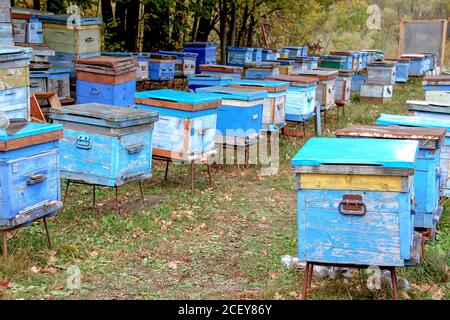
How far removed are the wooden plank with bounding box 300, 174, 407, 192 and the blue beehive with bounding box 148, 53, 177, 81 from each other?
10.2 meters

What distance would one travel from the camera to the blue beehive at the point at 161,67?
544 inches

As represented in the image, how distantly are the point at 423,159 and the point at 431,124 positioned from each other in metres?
0.92

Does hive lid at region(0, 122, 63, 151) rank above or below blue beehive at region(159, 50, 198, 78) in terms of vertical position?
below

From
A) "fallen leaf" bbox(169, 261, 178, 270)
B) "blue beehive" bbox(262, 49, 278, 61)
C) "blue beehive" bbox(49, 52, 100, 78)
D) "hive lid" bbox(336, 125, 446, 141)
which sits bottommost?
"fallen leaf" bbox(169, 261, 178, 270)

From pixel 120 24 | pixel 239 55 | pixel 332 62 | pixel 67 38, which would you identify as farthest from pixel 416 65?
pixel 67 38

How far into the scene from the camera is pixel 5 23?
8367mm

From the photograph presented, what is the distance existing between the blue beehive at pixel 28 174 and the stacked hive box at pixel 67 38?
18.2 feet

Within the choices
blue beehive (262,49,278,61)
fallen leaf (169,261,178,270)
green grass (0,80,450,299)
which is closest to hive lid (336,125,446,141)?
green grass (0,80,450,299)

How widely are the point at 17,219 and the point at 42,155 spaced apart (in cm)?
54

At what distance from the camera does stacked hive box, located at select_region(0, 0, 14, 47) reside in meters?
8.30

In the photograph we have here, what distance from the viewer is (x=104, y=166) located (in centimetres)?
599

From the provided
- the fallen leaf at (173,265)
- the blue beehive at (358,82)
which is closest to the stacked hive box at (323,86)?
the blue beehive at (358,82)

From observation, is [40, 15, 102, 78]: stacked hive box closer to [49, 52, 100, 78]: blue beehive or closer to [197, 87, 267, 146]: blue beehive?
→ [49, 52, 100, 78]: blue beehive

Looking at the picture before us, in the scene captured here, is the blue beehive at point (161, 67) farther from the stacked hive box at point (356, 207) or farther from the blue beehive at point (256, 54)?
the stacked hive box at point (356, 207)
